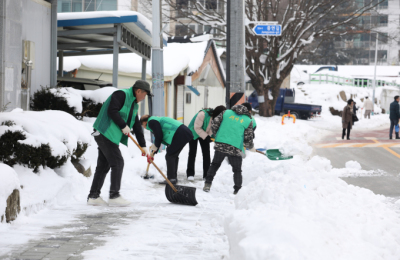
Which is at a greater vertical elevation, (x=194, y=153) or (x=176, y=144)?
(x=176, y=144)

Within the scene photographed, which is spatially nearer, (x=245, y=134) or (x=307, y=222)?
(x=307, y=222)

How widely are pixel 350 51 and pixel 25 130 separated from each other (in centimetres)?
8256

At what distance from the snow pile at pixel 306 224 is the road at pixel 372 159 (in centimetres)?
307

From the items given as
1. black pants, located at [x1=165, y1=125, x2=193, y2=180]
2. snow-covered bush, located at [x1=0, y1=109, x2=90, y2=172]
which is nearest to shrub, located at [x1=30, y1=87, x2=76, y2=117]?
snow-covered bush, located at [x1=0, y1=109, x2=90, y2=172]

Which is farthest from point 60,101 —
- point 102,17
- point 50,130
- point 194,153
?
point 50,130

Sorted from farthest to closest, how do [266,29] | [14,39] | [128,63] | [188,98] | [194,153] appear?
[188,98]
[128,63]
[266,29]
[194,153]
[14,39]

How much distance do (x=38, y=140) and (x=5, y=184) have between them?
1331 millimetres

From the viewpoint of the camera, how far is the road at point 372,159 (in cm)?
908

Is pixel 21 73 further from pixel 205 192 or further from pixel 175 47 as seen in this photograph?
pixel 175 47

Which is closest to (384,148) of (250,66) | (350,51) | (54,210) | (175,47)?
(54,210)

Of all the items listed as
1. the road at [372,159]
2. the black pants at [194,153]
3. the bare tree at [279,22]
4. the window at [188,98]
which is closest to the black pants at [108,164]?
the black pants at [194,153]

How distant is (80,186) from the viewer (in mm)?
7363

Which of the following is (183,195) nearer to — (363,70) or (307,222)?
(307,222)

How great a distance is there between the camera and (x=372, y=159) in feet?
43.2
